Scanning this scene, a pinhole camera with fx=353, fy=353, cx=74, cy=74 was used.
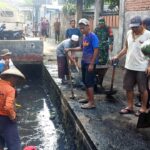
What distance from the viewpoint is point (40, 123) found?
862 cm

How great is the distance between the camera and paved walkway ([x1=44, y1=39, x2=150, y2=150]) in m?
5.13

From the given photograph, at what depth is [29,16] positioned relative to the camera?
45.8 meters

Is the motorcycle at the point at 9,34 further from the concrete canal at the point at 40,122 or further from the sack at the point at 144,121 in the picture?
the sack at the point at 144,121

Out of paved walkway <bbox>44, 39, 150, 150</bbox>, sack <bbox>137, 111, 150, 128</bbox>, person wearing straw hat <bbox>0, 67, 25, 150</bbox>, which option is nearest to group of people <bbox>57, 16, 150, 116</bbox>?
paved walkway <bbox>44, 39, 150, 150</bbox>

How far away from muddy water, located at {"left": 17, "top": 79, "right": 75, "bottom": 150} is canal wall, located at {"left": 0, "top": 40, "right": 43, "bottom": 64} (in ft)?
10.2

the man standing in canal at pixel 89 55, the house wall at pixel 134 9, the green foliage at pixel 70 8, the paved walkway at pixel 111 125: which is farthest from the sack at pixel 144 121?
the green foliage at pixel 70 8

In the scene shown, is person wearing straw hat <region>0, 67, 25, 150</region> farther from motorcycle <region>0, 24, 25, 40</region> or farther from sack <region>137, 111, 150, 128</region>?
motorcycle <region>0, 24, 25, 40</region>

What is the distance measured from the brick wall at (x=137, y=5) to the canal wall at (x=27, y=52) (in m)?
4.78

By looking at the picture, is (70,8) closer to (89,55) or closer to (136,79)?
(89,55)

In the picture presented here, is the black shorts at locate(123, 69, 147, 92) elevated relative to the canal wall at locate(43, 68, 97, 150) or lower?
elevated

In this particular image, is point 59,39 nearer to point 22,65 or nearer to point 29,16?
point 22,65

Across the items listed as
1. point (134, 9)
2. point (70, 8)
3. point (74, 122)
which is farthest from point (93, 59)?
point (70, 8)

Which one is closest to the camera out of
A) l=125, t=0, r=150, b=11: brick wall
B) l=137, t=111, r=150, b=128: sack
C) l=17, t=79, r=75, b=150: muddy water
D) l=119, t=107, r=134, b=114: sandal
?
l=137, t=111, r=150, b=128: sack

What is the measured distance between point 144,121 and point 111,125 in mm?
630
